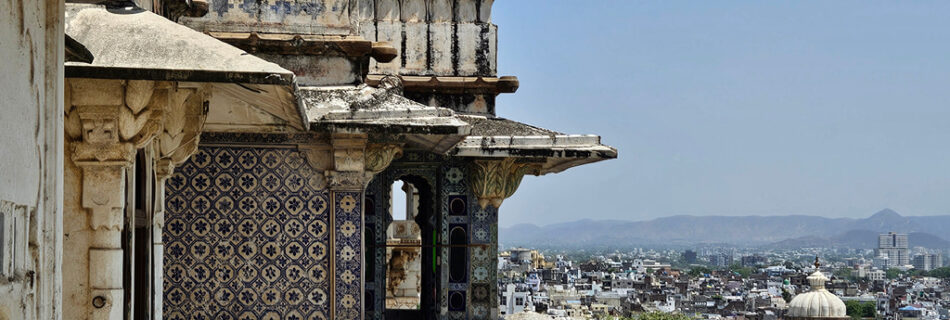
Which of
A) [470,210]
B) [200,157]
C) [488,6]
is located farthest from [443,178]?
[200,157]

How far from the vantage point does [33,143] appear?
15.9ft

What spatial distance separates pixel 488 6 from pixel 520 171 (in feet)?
7.74

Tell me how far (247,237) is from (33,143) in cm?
585

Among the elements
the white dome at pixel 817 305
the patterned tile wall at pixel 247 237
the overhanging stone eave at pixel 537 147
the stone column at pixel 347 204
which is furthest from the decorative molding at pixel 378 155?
the white dome at pixel 817 305

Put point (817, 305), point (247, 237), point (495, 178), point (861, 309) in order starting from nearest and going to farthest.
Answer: point (247, 237) → point (495, 178) → point (817, 305) → point (861, 309)

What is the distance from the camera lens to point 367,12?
14703mm

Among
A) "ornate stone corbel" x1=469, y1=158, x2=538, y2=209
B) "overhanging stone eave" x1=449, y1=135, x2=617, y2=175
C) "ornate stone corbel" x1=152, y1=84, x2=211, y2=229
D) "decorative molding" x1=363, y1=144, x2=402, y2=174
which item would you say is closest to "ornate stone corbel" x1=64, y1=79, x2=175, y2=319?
"ornate stone corbel" x1=152, y1=84, x2=211, y2=229

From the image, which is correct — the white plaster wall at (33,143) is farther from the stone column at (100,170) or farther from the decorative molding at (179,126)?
the decorative molding at (179,126)

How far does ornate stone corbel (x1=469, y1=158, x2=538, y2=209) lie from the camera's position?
518 inches

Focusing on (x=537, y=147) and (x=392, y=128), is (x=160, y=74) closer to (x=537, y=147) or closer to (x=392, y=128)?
(x=392, y=128)

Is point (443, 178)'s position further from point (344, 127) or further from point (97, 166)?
point (97, 166)

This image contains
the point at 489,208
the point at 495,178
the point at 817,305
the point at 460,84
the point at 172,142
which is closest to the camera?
the point at 172,142

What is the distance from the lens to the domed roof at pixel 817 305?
41.2 m

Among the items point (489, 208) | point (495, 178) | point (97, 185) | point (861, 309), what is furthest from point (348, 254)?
point (861, 309)
